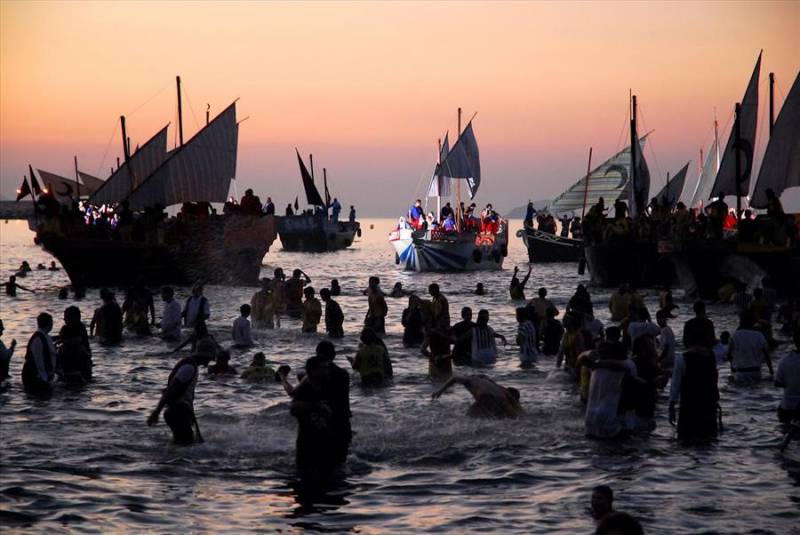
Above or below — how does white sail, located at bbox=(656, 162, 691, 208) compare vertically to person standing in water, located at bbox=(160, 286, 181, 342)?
above

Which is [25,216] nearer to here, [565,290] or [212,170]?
[212,170]

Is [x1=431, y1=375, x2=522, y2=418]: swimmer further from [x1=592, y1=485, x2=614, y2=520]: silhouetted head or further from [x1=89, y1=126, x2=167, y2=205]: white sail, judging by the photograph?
[x1=89, y1=126, x2=167, y2=205]: white sail

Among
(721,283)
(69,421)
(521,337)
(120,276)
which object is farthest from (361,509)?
(120,276)

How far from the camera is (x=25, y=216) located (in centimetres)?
15388

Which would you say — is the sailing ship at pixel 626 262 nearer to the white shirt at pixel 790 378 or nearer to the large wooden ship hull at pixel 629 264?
the large wooden ship hull at pixel 629 264

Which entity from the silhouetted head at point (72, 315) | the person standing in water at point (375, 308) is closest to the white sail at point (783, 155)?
the person standing in water at point (375, 308)

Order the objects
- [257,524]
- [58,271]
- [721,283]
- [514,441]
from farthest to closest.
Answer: [58,271] → [721,283] → [514,441] → [257,524]

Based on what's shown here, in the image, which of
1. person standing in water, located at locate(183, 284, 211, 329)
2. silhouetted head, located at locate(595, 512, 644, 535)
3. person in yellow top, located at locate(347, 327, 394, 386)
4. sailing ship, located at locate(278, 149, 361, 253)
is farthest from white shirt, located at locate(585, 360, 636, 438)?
sailing ship, located at locate(278, 149, 361, 253)

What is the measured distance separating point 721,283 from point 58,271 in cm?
4078

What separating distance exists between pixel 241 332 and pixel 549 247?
61.2 metres

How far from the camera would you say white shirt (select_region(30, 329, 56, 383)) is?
18.3m

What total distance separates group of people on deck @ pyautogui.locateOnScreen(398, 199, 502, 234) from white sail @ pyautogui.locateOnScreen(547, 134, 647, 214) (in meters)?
7.18

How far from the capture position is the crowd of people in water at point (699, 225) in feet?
127

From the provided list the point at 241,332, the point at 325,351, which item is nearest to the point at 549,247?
the point at 241,332
